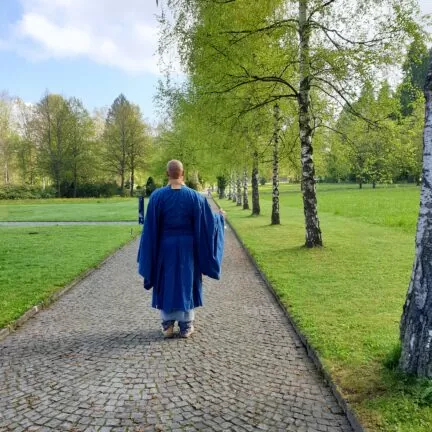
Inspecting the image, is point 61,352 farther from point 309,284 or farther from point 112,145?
point 112,145

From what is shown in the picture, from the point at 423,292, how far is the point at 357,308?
8.93 ft

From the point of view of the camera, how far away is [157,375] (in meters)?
4.26

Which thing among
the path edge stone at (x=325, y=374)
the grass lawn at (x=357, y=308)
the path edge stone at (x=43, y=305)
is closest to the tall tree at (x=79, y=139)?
the grass lawn at (x=357, y=308)

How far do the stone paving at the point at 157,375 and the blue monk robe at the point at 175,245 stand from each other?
599 millimetres

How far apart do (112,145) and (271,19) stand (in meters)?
52.0

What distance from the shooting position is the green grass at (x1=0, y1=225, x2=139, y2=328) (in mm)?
7504

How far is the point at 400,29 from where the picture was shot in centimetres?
992

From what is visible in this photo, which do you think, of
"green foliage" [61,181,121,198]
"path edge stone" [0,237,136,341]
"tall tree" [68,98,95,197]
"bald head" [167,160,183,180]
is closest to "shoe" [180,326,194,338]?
"bald head" [167,160,183,180]

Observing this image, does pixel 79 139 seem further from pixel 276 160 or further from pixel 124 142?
pixel 276 160

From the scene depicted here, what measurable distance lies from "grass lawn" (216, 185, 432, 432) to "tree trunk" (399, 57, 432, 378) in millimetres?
194

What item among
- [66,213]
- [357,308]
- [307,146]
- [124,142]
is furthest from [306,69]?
[124,142]

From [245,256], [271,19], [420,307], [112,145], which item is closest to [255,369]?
[420,307]

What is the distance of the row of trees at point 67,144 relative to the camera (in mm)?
57094

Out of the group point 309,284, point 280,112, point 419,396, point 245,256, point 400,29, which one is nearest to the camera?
point 419,396
